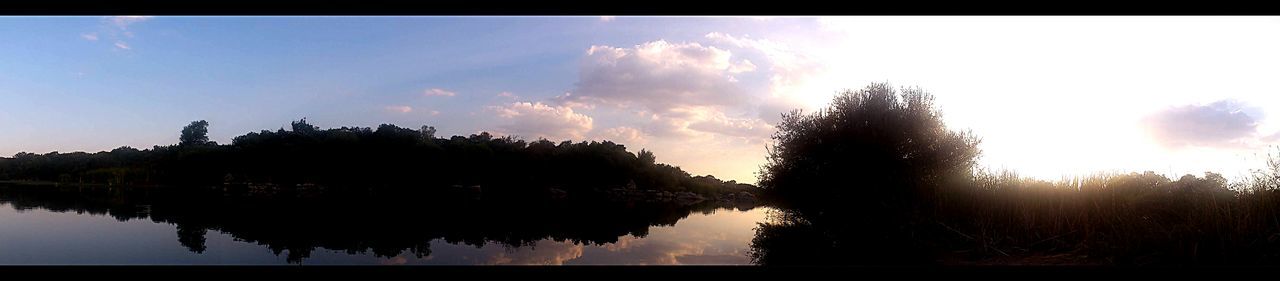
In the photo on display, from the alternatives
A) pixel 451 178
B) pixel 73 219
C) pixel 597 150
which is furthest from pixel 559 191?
pixel 73 219

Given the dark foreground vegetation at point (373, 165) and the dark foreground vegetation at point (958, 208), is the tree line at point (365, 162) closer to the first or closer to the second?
the dark foreground vegetation at point (373, 165)

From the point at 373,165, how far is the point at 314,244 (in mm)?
31168

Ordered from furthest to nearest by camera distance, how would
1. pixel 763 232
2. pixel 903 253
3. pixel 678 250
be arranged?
pixel 763 232, pixel 678 250, pixel 903 253

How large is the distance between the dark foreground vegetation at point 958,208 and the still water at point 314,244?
6.78ft

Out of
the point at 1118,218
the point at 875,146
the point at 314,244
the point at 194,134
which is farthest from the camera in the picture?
the point at 194,134

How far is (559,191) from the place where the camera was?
1762 inches

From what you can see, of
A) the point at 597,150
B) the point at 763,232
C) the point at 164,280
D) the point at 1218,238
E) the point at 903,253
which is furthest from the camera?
the point at 597,150

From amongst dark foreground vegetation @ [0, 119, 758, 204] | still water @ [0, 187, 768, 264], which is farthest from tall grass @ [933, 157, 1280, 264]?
dark foreground vegetation @ [0, 119, 758, 204]

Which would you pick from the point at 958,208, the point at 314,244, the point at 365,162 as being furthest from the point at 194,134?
the point at 958,208

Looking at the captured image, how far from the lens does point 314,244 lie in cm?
1359
